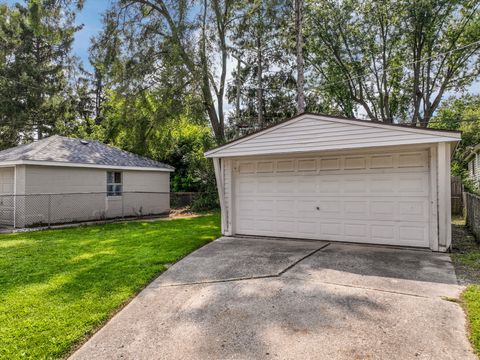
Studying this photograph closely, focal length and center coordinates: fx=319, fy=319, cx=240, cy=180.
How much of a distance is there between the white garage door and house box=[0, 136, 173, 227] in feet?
23.9

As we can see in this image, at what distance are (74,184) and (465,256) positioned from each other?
13.0 metres

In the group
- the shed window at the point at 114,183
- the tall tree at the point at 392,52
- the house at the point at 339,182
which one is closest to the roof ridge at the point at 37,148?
the shed window at the point at 114,183

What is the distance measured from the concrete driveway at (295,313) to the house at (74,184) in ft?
27.7

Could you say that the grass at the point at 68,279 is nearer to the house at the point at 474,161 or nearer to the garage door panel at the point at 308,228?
the garage door panel at the point at 308,228

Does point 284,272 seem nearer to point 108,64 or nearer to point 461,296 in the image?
point 461,296


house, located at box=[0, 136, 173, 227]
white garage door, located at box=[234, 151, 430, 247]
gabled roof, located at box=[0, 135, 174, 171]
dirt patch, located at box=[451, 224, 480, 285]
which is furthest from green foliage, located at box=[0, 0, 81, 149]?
dirt patch, located at box=[451, 224, 480, 285]

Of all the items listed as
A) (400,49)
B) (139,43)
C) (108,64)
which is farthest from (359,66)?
(108,64)

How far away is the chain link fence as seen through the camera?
445 inches

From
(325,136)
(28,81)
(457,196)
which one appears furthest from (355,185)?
(28,81)

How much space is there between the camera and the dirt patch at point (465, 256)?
493 cm

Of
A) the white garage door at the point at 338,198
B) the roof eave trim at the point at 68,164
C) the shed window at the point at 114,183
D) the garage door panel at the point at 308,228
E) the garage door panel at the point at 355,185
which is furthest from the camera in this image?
the shed window at the point at 114,183

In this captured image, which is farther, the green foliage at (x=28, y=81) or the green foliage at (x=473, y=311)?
the green foliage at (x=28, y=81)

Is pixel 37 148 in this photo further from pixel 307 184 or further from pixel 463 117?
pixel 463 117

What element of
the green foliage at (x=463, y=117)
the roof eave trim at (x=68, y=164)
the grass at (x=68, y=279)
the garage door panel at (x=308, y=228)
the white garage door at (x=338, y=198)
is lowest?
the grass at (x=68, y=279)
